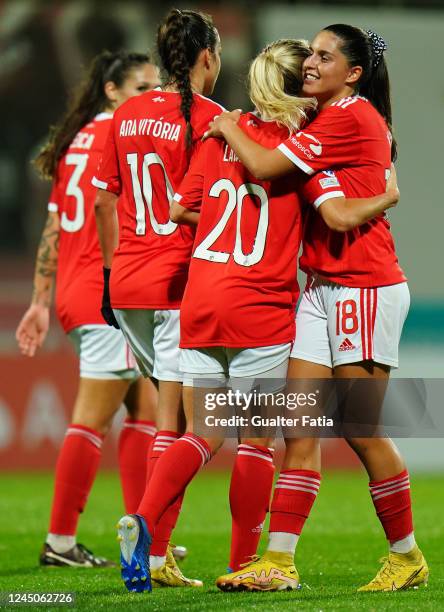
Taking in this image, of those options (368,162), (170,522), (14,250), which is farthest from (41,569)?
(14,250)

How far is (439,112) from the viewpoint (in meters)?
14.3

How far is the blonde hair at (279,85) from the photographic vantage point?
14.5ft

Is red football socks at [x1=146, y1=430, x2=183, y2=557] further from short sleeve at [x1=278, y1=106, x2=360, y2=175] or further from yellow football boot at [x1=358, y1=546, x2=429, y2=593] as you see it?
short sleeve at [x1=278, y1=106, x2=360, y2=175]

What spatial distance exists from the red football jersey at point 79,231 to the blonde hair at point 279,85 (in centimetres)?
164

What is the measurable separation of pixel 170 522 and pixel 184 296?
0.86 m

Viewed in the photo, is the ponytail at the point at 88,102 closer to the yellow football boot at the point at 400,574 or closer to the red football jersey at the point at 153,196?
the red football jersey at the point at 153,196

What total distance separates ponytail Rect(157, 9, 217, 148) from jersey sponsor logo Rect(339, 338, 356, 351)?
3.30ft

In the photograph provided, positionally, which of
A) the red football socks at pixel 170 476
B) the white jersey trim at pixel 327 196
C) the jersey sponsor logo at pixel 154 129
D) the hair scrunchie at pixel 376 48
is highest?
the hair scrunchie at pixel 376 48

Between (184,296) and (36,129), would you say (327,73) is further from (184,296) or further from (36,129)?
(36,129)

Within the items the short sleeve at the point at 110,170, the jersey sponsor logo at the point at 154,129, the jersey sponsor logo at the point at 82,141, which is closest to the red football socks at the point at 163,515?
the short sleeve at the point at 110,170

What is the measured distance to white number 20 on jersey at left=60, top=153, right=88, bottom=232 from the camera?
595cm

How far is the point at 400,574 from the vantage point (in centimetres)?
453

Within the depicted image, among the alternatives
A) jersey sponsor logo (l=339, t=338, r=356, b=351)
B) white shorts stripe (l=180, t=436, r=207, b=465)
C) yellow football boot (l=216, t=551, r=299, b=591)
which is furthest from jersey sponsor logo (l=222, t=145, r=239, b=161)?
yellow football boot (l=216, t=551, r=299, b=591)

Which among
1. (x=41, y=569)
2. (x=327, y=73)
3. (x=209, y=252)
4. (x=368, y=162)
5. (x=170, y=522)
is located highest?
(x=327, y=73)
